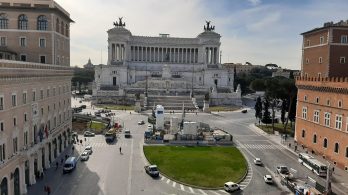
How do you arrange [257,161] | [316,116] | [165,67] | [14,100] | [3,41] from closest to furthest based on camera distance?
[14,100] → [3,41] → [257,161] → [316,116] → [165,67]

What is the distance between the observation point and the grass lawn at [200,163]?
139ft

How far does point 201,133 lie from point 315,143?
2059 centimetres

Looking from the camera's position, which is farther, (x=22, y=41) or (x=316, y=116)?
(x=316, y=116)

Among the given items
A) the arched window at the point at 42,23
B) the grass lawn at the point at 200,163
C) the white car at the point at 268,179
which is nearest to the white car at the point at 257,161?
the grass lawn at the point at 200,163

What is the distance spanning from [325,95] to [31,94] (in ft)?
139

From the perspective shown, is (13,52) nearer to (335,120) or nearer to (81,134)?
(81,134)

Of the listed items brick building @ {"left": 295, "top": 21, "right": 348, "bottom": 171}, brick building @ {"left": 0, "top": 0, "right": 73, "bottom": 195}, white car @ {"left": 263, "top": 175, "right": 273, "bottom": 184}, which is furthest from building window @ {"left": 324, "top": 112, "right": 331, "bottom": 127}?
brick building @ {"left": 0, "top": 0, "right": 73, "bottom": 195}

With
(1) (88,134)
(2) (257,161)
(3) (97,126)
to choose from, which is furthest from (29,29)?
(2) (257,161)

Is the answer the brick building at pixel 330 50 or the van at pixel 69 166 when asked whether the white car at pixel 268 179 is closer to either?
the van at pixel 69 166

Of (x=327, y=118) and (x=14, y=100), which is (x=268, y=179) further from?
(x=14, y=100)

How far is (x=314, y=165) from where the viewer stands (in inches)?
1838

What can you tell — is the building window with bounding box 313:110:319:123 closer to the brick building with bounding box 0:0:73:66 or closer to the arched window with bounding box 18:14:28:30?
the brick building with bounding box 0:0:73:66

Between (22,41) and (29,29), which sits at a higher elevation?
(29,29)

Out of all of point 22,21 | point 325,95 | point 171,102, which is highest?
point 22,21
